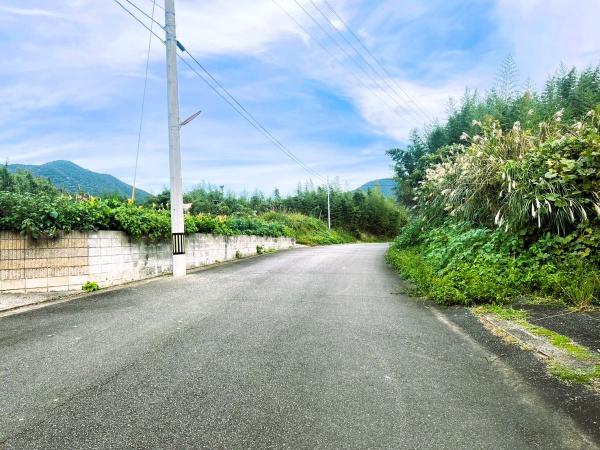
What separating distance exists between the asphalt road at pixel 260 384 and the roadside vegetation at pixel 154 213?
1.66 m

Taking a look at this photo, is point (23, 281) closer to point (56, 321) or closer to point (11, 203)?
point (11, 203)

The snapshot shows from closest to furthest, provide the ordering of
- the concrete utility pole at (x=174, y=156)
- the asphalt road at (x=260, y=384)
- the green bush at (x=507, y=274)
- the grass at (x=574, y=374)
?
the asphalt road at (x=260, y=384) → the grass at (x=574, y=374) → the green bush at (x=507, y=274) → the concrete utility pole at (x=174, y=156)

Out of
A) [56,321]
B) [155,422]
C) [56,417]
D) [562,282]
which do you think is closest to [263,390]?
[155,422]

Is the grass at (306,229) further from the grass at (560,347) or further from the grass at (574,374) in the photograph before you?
the grass at (574,374)

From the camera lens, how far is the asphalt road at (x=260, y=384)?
85.7 inches

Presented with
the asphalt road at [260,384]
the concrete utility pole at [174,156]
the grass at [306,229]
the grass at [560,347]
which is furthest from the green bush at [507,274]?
the grass at [306,229]

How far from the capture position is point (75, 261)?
6574 millimetres

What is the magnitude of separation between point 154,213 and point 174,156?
134 centimetres

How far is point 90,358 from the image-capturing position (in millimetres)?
3375

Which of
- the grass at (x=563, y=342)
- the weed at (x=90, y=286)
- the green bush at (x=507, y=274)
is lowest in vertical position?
the grass at (x=563, y=342)

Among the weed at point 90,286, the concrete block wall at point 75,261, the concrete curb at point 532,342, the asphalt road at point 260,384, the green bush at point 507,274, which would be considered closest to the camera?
the asphalt road at point 260,384

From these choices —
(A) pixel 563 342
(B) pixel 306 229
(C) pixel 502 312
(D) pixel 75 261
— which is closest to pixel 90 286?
(D) pixel 75 261

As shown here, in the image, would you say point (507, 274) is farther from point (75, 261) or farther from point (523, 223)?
point (75, 261)

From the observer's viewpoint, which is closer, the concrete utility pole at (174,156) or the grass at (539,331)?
the grass at (539,331)
